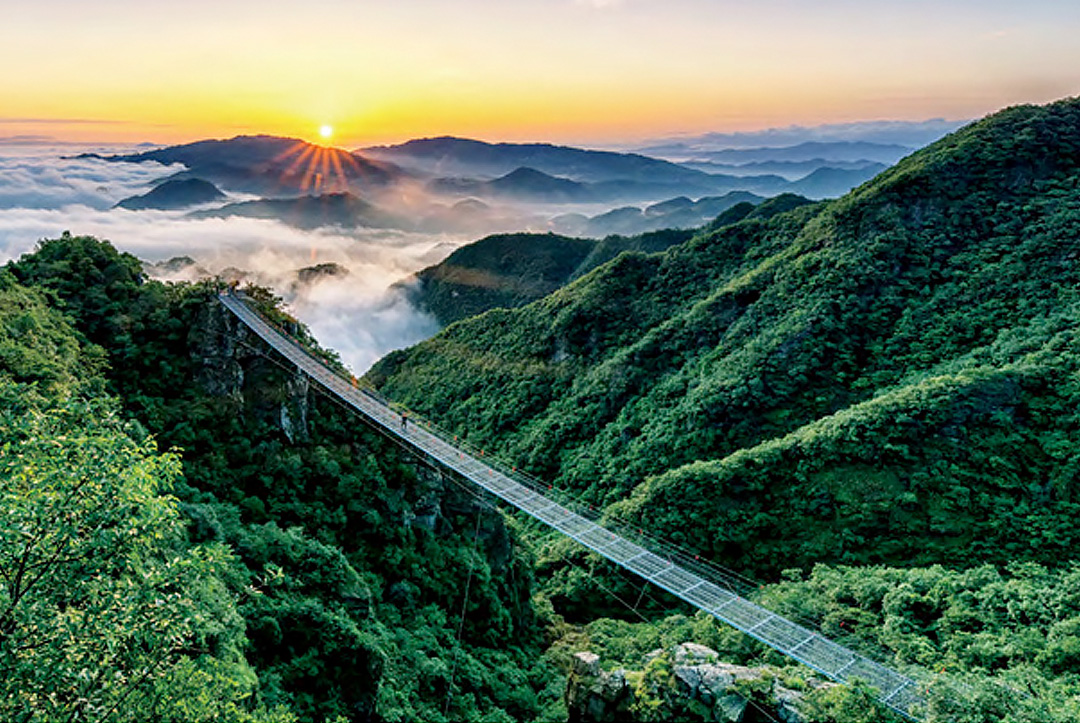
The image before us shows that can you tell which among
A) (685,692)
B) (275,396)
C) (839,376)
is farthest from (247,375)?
(839,376)

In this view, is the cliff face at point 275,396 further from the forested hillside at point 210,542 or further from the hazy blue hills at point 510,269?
the hazy blue hills at point 510,269

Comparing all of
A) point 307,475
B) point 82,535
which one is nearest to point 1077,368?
point 307,475

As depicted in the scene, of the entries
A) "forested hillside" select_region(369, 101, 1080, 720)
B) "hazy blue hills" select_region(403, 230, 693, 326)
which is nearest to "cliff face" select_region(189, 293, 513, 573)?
"forested hillside" select_region(369, 101, 1080, 720)

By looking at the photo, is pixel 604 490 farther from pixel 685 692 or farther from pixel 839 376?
pixel 685 692

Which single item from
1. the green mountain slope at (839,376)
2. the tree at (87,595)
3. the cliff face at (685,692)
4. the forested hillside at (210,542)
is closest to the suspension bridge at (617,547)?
the cliff face at (685,692)

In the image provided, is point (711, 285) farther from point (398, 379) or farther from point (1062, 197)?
point (398, 379)
